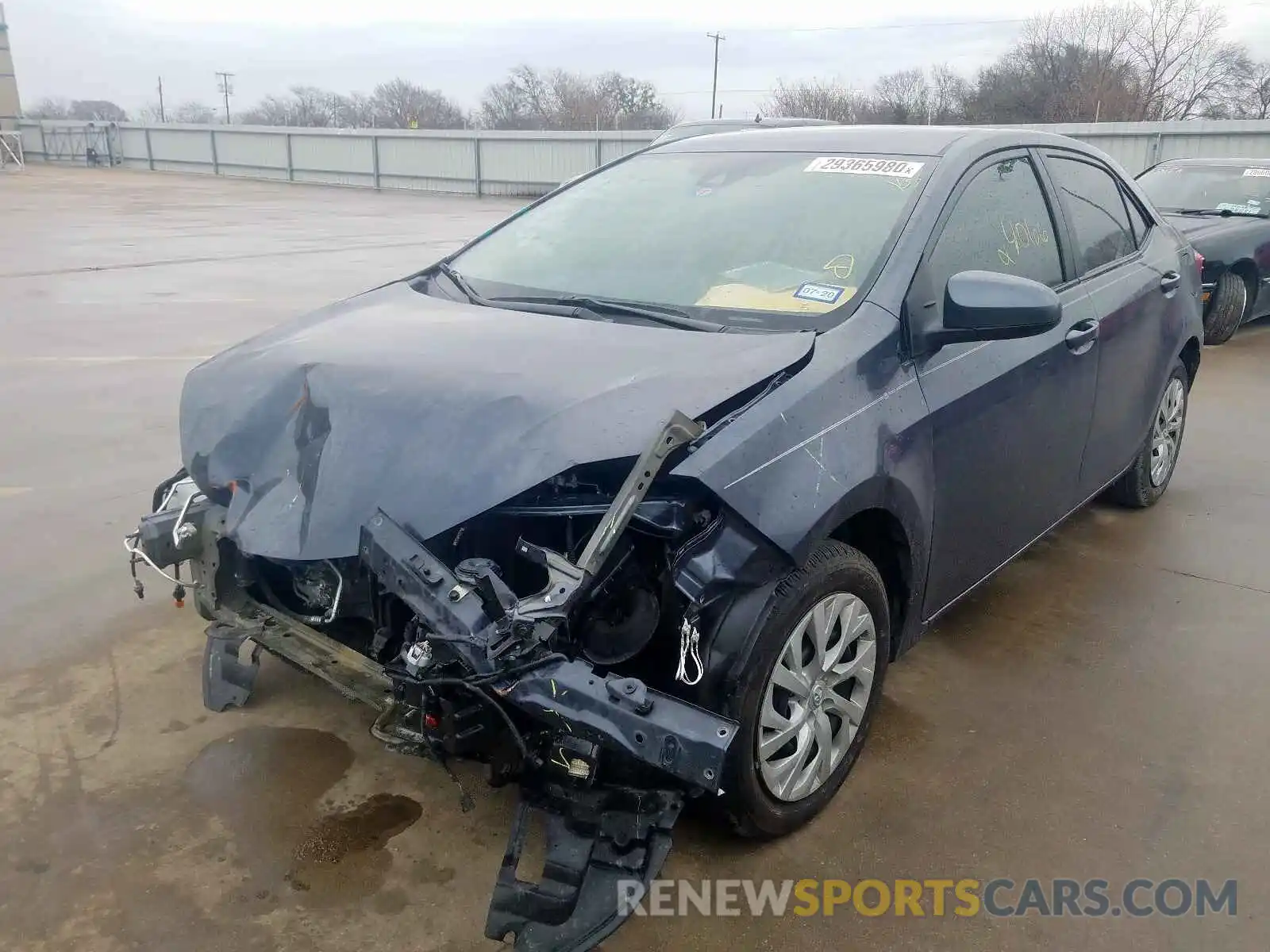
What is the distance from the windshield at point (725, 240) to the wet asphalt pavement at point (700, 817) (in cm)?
139

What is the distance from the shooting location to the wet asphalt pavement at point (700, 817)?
95.7 inches

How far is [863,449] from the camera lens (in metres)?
2.66

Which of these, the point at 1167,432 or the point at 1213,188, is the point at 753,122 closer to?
the point at 1167,432

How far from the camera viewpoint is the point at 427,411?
2.51m

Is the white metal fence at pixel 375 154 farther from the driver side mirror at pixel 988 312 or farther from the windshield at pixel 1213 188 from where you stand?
the driver side mirror at pixel 988 312

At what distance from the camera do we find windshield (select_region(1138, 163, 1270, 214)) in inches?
372

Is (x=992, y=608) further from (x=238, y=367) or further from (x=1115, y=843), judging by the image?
(x=238, y=367)

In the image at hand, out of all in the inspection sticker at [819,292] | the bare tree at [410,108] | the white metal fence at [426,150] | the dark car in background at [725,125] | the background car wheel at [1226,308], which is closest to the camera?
the inspection sticker at [819,292]

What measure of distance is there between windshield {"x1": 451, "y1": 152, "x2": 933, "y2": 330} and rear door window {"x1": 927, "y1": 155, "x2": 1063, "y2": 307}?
0.56 feet

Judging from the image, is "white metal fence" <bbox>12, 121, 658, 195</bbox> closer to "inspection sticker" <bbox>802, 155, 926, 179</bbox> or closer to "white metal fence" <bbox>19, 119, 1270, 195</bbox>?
"white metal fence" <bbox>19, 119, 1270, 195</bbox>

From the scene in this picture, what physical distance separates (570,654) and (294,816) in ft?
3.31

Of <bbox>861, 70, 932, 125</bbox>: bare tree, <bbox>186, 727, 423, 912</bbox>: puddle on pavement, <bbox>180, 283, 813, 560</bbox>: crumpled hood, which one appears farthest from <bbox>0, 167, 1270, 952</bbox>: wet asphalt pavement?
<bbox>861, 70, 932, 125</bbox>: bare tree

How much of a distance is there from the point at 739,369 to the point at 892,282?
0.63 meters

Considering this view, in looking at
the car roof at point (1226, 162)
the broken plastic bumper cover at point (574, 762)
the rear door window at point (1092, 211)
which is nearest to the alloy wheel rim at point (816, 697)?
the broken plastic bumper cover at point (574, 762)
